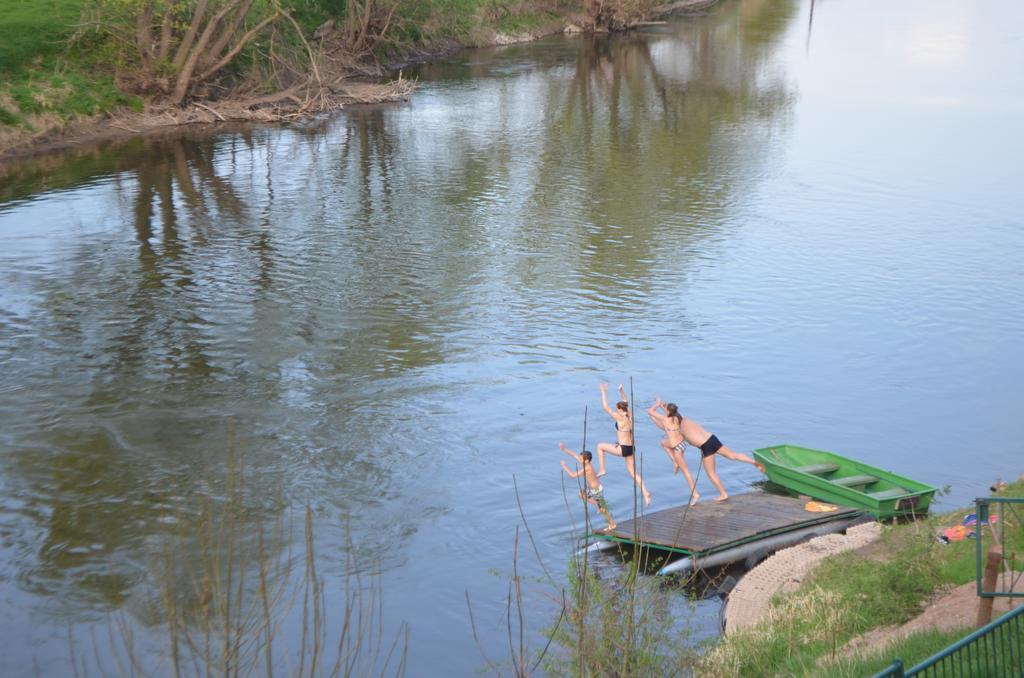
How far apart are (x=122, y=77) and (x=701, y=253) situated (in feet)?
89.8

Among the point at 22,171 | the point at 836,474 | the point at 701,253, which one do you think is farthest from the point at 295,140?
the point at 836,474

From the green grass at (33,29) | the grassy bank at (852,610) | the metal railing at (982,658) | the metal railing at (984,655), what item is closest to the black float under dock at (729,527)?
the grassy bank at (852,610)

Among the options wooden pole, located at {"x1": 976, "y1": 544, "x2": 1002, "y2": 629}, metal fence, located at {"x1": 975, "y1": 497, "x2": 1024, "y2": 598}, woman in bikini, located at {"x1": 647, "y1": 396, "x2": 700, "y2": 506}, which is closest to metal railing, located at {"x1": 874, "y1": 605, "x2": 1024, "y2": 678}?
wooden pole, located at {"x1": 976, "y1": 544, "x2": 1002, "y2": 629}

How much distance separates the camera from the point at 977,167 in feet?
136

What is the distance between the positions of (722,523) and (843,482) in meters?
2.57

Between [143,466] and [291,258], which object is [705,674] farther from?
[291,258]

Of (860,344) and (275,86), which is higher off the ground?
(275,86)

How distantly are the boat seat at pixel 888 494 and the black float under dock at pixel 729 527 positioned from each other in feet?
1.14

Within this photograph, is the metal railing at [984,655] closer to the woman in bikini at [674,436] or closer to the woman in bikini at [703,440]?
the woman in bikini at [703,440]

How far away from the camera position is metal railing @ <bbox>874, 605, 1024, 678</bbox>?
7399mm

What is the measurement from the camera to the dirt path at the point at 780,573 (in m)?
14.2

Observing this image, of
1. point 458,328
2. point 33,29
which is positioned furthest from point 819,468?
point 33,29

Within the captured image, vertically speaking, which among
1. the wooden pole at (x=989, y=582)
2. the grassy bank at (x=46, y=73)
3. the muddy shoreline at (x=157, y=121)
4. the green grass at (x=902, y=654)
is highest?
the grassy bank at (x=46, y=73)

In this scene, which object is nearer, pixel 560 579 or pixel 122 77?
pixel 560 579
